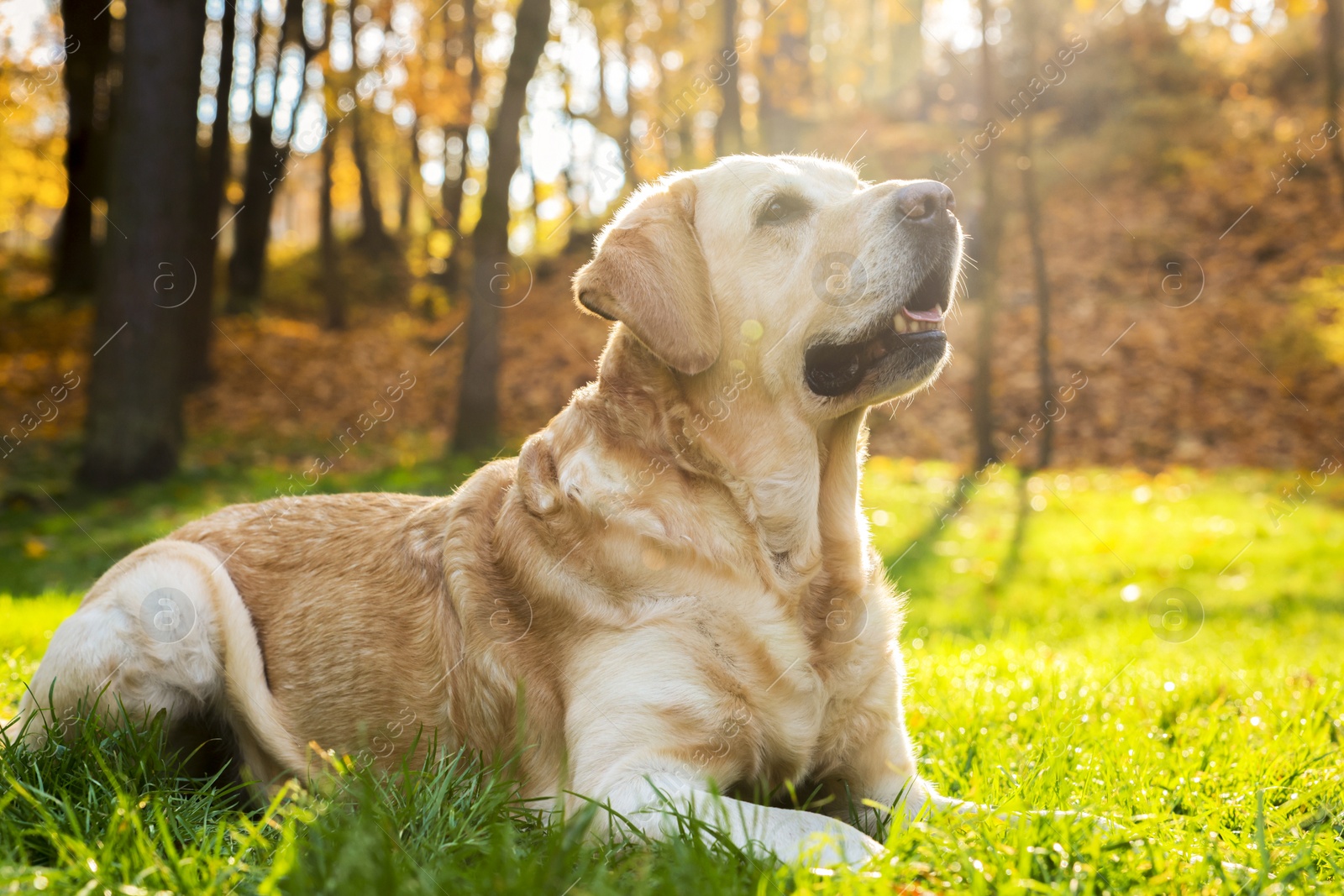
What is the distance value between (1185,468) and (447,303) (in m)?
14.8

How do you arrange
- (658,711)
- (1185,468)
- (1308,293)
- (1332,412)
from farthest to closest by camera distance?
(1308,293) < (1332,412) < (1185,468) < (658,711)

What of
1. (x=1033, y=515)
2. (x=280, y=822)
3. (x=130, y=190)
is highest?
(x=130, y=190)

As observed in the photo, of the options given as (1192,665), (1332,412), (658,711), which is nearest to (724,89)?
(1332,412)

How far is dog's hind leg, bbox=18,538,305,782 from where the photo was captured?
10.1 ft

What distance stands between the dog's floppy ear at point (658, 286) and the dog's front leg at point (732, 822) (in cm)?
113

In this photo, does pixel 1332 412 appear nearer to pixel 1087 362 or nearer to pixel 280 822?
pixel 1087 362

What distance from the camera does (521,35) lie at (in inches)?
392

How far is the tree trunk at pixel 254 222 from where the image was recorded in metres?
18.7

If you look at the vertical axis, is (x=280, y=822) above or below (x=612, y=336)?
below
